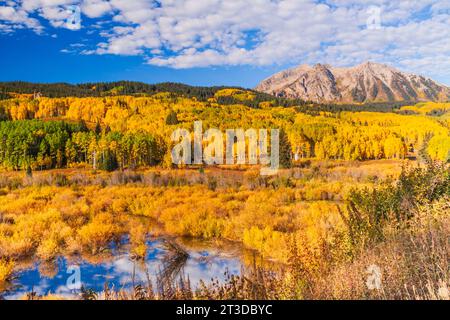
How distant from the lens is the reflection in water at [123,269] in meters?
8.16

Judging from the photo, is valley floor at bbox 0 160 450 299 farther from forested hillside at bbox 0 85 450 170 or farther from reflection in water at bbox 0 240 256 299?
forested hillside at bbox 0 85 450 170

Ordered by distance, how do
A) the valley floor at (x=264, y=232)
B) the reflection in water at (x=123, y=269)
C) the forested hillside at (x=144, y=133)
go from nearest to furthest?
the valley floor at (x=264, y=232), the reflection in water at (x=123, y=269), the forested hillside at (x=144, y=133)

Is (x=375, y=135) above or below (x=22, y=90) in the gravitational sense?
below

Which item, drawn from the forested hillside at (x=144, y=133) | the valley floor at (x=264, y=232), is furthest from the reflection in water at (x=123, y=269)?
the forested hillside at (x=144, y=133)

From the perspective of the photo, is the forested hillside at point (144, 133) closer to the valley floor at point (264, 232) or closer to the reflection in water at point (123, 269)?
the valley floor at point (264, 232)

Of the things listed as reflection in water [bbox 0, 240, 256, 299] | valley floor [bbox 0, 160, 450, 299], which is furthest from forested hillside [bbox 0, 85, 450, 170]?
reflection in water [bbox 0, 240, 256, 299]

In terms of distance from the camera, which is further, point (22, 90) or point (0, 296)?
point (22, 90)

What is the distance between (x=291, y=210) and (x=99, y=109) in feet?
343

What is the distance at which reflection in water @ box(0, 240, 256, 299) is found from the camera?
8.16 meters

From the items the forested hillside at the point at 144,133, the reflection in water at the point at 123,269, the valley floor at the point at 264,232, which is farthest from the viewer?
the forested hillside at the point at 144,133

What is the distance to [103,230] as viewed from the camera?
11875 mm

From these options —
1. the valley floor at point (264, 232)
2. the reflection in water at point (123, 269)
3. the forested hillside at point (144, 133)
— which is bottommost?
the reflection in water at point (123, 269)
